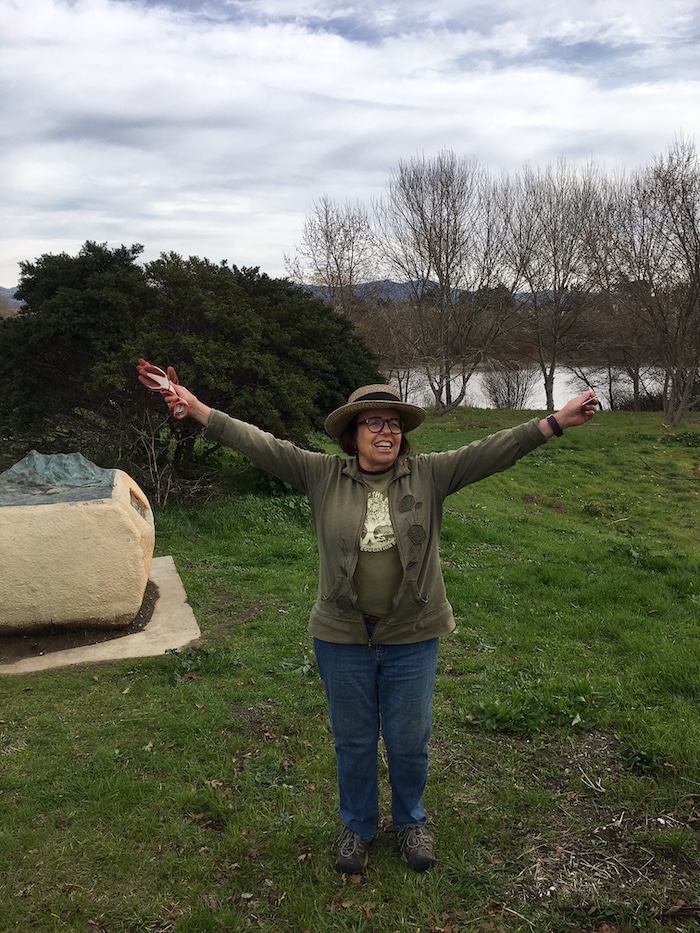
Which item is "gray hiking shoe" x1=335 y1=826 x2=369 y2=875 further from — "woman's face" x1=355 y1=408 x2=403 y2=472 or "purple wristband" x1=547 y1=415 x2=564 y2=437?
"purple wristband" x1=547 y1=415 x2=564 y2=437

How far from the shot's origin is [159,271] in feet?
30.7

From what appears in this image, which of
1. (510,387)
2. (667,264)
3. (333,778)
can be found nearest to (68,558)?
(333,778)

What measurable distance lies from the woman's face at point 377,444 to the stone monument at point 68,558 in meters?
3.17

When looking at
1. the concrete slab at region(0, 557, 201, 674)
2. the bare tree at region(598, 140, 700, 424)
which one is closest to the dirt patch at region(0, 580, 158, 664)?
the concrete slab at region(0, 557, 201, 674)

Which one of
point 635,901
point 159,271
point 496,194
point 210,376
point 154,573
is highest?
point 496,194

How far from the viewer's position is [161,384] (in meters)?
2.81

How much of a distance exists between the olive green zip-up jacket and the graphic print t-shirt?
32 mm

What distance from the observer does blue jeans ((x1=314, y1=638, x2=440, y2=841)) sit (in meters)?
2.72

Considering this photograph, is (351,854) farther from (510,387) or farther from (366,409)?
(510,387)

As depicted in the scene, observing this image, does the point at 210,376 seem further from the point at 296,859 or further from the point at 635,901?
the point at 635,901

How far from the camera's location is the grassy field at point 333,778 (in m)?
2.75

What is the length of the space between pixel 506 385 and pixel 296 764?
3699 centimetres

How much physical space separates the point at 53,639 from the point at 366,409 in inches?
Answer: 151

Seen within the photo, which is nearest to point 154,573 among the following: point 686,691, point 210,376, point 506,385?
point 210,376
